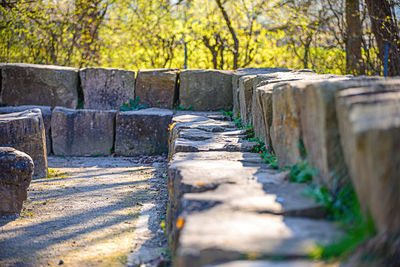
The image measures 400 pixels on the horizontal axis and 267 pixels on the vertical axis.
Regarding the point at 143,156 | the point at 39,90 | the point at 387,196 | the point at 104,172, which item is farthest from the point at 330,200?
the point at 39,90

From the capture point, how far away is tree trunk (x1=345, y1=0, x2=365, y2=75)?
6949 mm

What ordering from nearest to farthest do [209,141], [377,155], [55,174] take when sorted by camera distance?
[377,155] < [209,141] < [55,174]

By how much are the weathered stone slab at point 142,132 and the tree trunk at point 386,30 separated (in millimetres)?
3156

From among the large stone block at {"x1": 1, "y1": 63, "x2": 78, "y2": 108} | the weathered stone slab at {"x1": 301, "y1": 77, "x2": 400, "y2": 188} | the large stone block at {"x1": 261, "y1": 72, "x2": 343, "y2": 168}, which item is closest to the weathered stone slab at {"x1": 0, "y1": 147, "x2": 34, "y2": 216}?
the large stone block at {"x1": 261, "y1": 72, "x2": 343, "y2": 168}

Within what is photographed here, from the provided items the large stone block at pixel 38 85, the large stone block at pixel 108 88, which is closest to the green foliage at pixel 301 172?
the large stone block at pixel 108 88

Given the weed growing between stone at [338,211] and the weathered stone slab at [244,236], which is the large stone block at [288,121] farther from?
the weathered stone slab at [244,236]

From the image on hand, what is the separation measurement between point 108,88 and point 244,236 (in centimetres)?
536

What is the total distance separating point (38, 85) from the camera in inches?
258

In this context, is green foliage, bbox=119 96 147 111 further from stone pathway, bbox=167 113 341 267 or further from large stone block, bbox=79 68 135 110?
stone pathway, bbox=167 113 341 267

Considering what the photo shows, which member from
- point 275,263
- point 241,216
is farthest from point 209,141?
point 275,263

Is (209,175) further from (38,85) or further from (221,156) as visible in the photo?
(38,85)

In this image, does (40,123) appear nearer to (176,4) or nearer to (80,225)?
(80,225)

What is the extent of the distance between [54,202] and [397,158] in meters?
3.20

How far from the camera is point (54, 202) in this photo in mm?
3889
